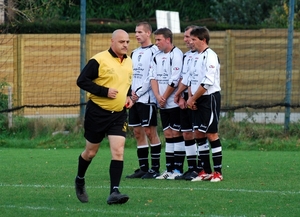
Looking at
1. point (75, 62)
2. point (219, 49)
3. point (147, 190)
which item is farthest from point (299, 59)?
point (147, 190)

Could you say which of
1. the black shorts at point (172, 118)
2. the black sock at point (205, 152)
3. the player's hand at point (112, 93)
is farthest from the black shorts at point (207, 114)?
the player's hand at point (112, 93)

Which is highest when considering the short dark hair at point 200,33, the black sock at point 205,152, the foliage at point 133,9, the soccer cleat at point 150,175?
the foliage at point 133,9

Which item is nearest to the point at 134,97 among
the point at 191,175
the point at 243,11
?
the point at 191,175

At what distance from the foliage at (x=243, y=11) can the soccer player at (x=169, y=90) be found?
23.4 m

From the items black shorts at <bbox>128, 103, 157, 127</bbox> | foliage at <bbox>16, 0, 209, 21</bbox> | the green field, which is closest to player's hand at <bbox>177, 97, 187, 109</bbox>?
black shorts at <bbox>128, 103, 157, 127</bbox>

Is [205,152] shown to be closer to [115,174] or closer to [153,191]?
[153,191]

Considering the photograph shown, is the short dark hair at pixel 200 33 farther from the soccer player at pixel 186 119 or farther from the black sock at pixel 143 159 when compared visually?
the black sock at pixel 143 159

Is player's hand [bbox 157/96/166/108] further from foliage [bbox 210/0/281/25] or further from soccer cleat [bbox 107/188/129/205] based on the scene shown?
foliage [bbox 210/0/281/25]

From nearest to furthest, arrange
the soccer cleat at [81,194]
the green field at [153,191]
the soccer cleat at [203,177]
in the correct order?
the green field at [153,191] < the soccer cleat at [81,194] < the soccer cleat at [203,177]

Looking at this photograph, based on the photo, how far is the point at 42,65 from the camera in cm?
2258

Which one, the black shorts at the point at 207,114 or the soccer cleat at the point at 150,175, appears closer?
the black shorts at the point at 207,114

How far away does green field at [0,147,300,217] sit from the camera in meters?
9.05

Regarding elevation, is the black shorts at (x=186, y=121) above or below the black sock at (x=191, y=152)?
above

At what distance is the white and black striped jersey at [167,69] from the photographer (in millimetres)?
12422
